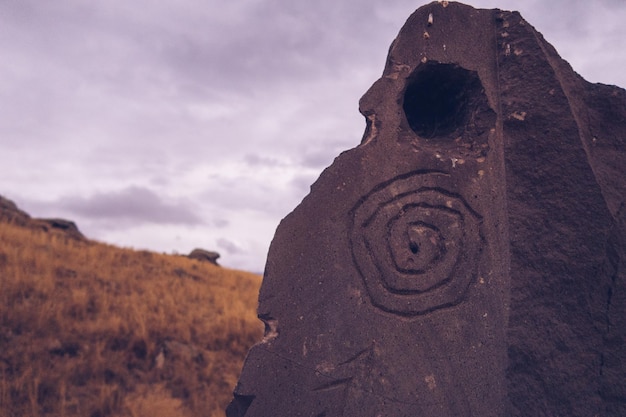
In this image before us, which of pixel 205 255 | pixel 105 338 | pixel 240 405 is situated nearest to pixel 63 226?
pixel 205 255

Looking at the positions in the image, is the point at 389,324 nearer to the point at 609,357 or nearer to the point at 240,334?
the point at 609,357

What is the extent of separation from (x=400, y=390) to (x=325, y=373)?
0.30 meters

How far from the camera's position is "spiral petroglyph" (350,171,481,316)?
233cm

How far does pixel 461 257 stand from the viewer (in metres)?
2.40

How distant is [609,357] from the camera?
241 cm

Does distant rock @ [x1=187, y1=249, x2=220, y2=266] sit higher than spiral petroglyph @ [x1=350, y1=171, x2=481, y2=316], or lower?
higher

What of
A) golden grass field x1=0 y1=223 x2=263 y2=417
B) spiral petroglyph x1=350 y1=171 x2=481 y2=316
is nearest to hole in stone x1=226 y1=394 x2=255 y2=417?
spiral petroglyph x1=350 y1=171 x2=481 y2=316

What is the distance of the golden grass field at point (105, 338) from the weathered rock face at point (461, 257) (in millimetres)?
3151

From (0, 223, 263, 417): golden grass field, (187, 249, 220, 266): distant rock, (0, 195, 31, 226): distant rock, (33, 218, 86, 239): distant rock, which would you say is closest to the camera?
(0, 223, 263, 417): golden grass field

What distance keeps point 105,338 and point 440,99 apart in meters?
4.41

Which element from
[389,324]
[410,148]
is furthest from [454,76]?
[389,324]

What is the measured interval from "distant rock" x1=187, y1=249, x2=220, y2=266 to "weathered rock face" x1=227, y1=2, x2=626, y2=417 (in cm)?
1256

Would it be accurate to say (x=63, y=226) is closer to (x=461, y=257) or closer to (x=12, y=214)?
(x=12, y=214)

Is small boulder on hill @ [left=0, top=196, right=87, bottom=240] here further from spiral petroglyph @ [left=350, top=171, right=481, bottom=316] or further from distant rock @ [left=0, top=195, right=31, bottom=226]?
spiral petroglyph @ [left=350, top=171, right=481, bottom=316]
